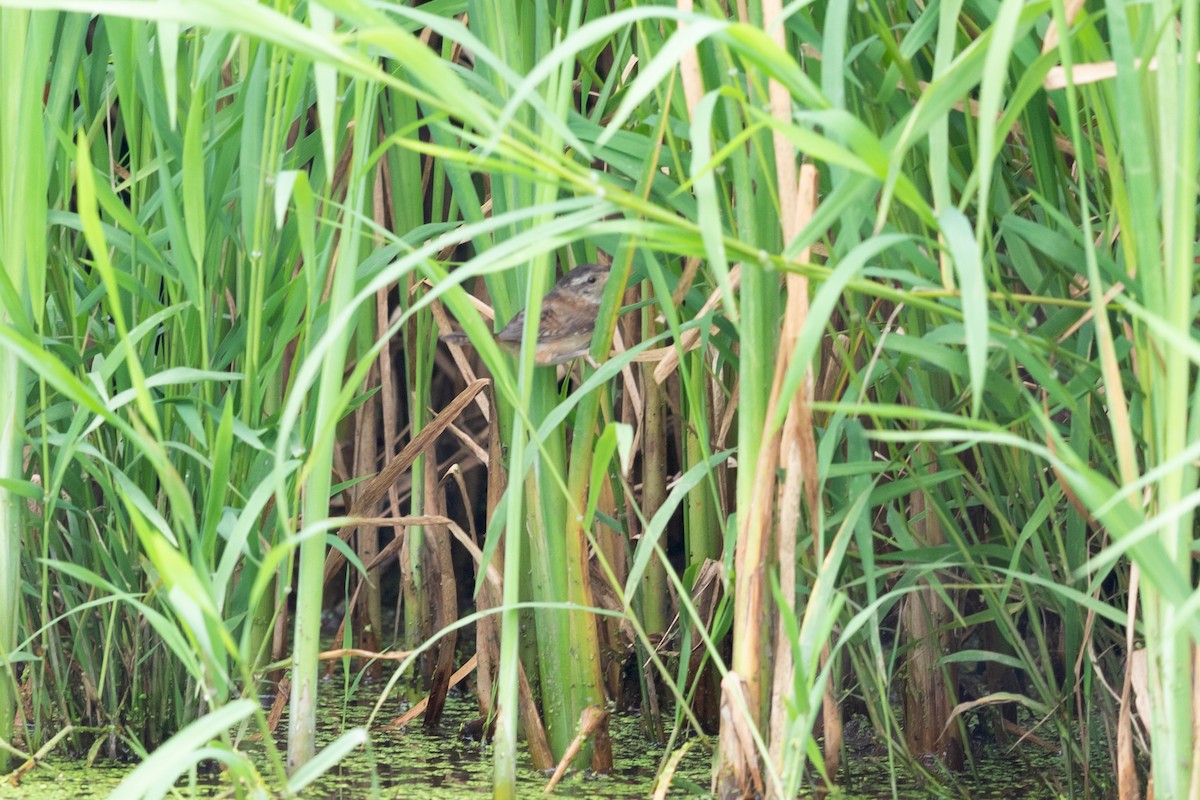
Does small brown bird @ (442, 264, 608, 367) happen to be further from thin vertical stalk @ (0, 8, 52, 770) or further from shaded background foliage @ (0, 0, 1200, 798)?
thin vertical stalk @ (0, 8, 52, 770)

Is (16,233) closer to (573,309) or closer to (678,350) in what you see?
(573,309)

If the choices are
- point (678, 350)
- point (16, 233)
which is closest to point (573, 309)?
point (678, 350)

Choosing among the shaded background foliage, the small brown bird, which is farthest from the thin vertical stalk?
the small brown bird

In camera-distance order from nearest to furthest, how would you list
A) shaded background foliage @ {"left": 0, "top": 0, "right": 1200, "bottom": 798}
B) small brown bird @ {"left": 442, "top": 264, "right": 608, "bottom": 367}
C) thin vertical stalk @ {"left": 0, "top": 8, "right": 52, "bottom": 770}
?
shaded background foliage @ {"left": 0, "top": 0, "right": 1200, "bottom": 798} < thin vertical stalk @ {"left": 0, "top": 8, "right": 52, "bottom": 770} < small brown bird @ {"left": 442, "top": 264, "right": 608, "bottom": 367}

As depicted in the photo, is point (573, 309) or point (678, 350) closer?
point (678, 350)

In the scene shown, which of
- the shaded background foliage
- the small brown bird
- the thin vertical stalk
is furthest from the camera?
the small brown bird

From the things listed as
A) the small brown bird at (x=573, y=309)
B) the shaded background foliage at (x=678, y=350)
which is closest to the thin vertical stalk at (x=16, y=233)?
the shaded background foliage at (x=678, y=350)

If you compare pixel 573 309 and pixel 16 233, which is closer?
pixel 16 233

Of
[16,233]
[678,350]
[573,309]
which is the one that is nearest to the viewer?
[678,350]

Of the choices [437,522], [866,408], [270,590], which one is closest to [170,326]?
[437,522]

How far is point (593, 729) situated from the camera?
5.65 feet

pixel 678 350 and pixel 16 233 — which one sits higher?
pixel 16 233

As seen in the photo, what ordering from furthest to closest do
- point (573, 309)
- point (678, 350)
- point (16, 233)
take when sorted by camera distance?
point (573, 309)
point (16, 233)
point (678, 350)

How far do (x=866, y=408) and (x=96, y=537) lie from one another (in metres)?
1.10
